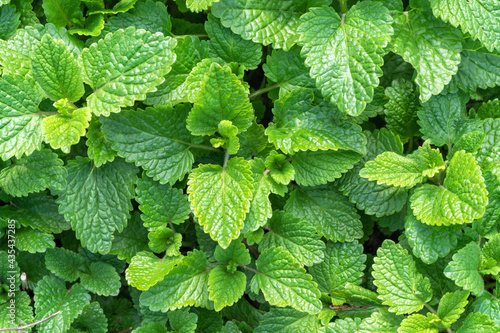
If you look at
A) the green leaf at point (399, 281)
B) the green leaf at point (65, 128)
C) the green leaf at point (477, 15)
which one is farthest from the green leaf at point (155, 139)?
the green leaf at point (477, 15)

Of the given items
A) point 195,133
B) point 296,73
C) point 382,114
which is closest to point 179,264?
point 195,133

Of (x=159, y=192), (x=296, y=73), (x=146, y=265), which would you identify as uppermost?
(x=296, y=73)

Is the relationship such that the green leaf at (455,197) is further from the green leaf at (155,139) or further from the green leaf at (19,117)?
the green leaf at (19,117)

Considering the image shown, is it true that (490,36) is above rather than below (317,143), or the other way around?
above

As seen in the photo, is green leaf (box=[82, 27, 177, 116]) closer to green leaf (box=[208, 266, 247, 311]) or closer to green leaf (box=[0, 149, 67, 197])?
green leaf (box=[0, 149, 67, 197])

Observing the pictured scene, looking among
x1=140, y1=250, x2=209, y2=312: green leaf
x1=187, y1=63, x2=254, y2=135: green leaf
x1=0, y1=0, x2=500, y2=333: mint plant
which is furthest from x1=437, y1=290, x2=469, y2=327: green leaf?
x1=187, y1=63, x2=254, y2=135: green leaf

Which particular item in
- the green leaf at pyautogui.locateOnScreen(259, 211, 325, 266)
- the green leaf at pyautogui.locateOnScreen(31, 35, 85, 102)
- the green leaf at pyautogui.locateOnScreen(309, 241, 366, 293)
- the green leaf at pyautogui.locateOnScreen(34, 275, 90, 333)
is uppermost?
the green leaf at pyautogui.locateOnScreen(31, 35, 85, 102)

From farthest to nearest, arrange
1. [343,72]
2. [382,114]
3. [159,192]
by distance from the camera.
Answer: [382,114]
[159,192]
[343,72]

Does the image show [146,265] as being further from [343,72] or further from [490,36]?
[490,36]
